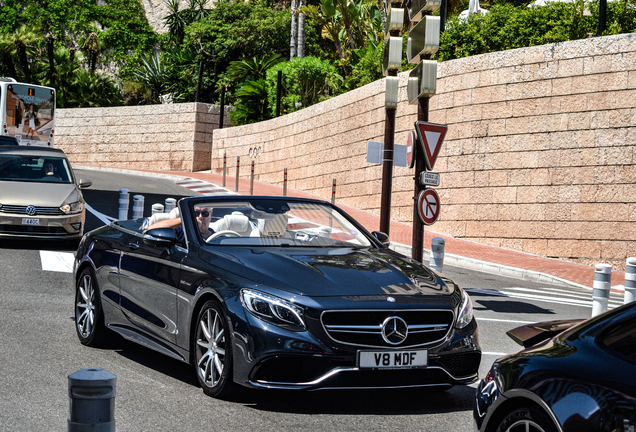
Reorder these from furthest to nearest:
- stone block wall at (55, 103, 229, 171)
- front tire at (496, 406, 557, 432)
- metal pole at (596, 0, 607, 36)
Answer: stone block wall at (55, 103, 229, 171) → metal pole at (596, 0, 607, 36) → front tire at (496, 406, 557, 432)

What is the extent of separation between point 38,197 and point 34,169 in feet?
4.14

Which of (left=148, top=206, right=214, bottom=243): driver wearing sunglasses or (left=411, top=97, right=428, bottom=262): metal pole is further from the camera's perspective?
(left=411, top=97, right=428, bottom=262): metal pole

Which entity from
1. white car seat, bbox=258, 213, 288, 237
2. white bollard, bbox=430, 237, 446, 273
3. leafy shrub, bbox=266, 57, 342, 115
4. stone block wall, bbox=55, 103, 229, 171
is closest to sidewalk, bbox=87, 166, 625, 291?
white bollard, bbox=430, 237, 446, 273

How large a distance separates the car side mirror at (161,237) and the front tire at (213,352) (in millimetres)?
747

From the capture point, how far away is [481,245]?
1917 cm

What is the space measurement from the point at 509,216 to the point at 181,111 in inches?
1011

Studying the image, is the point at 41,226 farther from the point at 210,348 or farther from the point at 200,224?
the point at 210,348

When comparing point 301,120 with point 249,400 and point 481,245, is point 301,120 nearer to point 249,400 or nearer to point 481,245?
point 481,245

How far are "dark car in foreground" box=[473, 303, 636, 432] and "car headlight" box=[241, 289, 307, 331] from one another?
4.59ft

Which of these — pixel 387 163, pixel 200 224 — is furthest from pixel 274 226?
pixel 387 163

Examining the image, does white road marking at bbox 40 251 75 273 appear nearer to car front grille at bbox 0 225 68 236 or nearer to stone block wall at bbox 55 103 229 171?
car front grille at bbox 0 225 68 236

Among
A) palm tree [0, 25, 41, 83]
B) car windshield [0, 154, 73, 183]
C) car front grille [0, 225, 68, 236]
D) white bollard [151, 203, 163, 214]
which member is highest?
palm tree [0, 25, 41, 83]

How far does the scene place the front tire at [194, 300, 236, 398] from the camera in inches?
195

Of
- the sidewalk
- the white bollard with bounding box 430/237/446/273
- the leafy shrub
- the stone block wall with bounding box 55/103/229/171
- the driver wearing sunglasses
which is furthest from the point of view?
the stone block wall with bounding box 55/103/229/171
